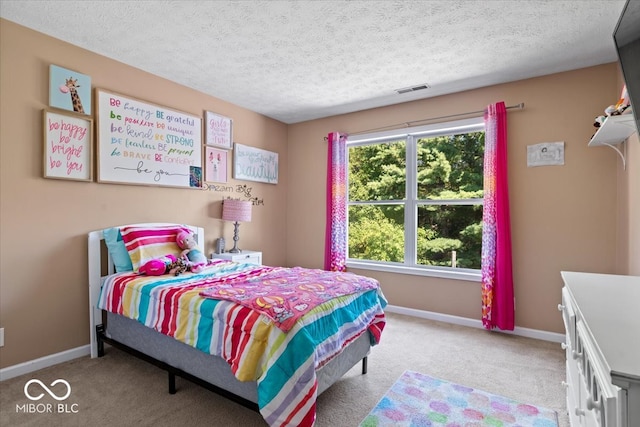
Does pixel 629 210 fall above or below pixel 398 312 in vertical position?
above

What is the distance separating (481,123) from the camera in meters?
3.37

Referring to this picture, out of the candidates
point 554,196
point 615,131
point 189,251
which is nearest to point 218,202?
point 189,251

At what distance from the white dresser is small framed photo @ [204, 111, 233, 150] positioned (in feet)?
11.1

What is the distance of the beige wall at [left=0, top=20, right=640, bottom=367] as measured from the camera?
2.29m

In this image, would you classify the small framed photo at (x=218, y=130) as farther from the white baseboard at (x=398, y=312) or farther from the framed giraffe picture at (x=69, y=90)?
the white baseboard at (x=398, y=312)

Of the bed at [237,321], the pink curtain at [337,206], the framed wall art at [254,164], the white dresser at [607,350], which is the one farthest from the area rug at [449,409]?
the framed wall art at [254,164]

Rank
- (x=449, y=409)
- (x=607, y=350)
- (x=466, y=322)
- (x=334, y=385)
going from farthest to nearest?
(x=466, y=322)
(x=334, y=385)
(x=449, y=409)
(x=607, y=350)

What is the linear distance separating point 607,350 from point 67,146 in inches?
130

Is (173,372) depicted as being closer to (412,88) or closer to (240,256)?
(240,256)

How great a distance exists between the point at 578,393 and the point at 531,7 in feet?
7.41

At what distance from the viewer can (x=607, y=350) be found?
761 millimetres

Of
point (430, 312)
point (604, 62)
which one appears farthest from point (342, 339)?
point (604, 62)

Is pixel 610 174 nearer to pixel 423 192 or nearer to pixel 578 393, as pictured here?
pixel 423 192

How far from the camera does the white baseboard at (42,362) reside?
7.27ft
